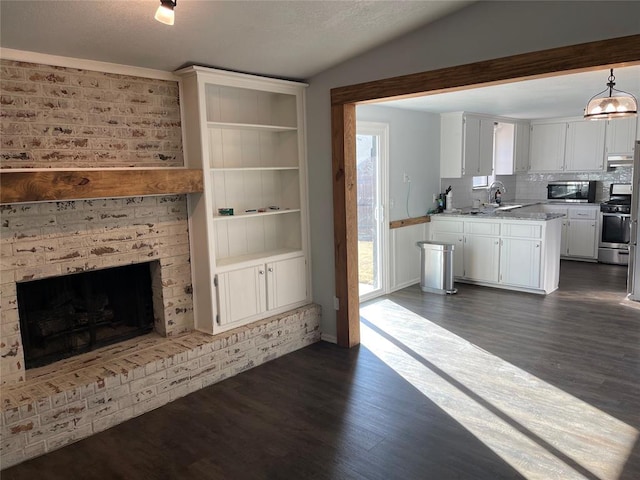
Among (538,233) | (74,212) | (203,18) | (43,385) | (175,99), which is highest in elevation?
(203,18)

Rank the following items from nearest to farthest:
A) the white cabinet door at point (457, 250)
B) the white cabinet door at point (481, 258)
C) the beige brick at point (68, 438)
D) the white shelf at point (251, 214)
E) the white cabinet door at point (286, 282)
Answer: the beige brick at point (68, 438) < the white shelf at point (251, 214) < the white cabinet door at point (286, 282) < the white cabinet door at point (481, 258) < the white cabinet door at point (457, 250)

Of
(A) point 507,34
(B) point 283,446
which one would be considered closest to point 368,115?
(A) point 507,34

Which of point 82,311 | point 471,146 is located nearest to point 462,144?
point 471,146

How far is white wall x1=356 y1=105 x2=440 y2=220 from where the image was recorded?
233 inches

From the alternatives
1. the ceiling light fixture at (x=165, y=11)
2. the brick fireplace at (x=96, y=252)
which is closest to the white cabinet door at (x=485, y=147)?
the brick fireplace at (x=96, y=252)

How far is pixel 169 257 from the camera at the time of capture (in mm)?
3781

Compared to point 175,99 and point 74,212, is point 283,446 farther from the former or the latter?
point 175,99

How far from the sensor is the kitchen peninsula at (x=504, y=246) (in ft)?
19.1

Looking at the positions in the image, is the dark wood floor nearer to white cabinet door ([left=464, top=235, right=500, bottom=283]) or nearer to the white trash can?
the white trash can

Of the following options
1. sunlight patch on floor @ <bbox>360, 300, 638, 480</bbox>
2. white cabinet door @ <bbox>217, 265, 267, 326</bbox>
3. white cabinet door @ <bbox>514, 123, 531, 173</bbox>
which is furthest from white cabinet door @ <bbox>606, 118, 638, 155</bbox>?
white cabinet door @ <bbox>217, 265, 267, 326</bbox>

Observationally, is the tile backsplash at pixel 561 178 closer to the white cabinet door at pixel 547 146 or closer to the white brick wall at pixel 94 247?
the white cabinet door at pixel 547 146

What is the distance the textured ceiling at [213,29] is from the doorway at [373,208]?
201 cm

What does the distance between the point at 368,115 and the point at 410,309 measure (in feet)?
7.25

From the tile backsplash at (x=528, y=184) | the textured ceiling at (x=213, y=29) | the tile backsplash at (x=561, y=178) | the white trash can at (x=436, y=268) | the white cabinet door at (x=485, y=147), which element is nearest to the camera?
the textured ceiling at (x=213, y=29)
